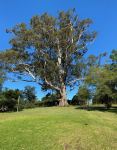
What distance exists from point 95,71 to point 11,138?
81.0 feet

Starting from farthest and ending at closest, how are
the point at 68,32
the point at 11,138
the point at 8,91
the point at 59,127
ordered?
the point at 68,32 < the point at 8,91 < the point at 59,127 < the point at 11,138

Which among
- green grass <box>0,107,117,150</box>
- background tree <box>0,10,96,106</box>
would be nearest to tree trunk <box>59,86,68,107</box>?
background tree <box>0,10,96,106</box>

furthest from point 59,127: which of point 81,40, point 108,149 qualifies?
point 81,40

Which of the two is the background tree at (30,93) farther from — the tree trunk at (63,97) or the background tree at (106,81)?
the background tree at (106,81)

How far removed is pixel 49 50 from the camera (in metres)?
49.9

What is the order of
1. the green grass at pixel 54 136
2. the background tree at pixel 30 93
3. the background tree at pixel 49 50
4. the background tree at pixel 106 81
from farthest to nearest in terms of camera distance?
1. the background tree at pixel 30 93
2. the background tree at pixel 49 50
3. the background tree at pixel 106 81
4. the green grass at pixel 54 136

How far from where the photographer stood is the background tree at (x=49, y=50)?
4812cm

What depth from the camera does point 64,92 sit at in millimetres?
49375

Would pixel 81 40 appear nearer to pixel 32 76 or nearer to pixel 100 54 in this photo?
pixel 100 54

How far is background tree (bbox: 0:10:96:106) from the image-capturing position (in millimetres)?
48125

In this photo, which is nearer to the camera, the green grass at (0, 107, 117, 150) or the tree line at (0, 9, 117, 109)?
the green grass at (0, 107, 117, 150)

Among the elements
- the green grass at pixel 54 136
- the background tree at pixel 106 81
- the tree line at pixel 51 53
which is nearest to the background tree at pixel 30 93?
the tree line at pixel 51 53

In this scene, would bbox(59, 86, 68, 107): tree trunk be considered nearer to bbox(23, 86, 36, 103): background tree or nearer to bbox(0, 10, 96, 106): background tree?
bbox(0, 10, 96, 106): background tree

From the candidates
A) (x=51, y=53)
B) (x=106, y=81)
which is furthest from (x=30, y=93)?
(x=106, y=81)
